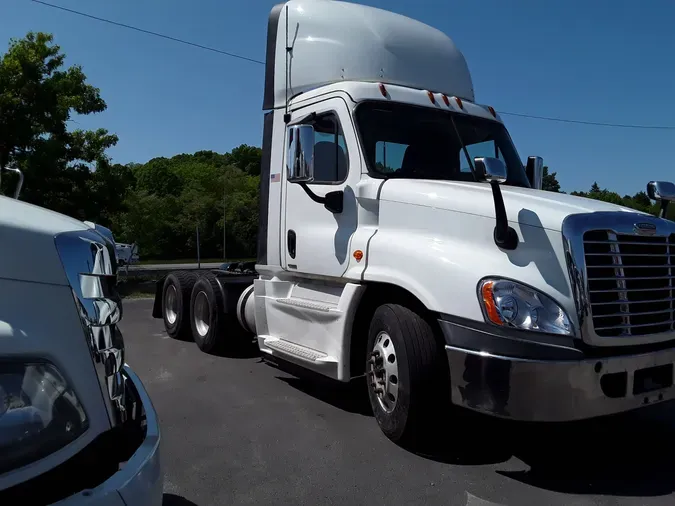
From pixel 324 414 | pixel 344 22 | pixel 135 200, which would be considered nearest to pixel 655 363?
pixel 324 414

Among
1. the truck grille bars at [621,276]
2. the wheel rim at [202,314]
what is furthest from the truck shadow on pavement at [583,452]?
the wheel rim at [202,314]

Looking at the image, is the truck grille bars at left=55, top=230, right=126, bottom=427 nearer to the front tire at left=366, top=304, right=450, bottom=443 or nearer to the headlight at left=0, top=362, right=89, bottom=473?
the headlight at left=0, top=362, right=89, bottom=473

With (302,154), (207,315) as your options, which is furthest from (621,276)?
(207,315)

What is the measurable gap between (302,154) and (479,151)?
1802 mm

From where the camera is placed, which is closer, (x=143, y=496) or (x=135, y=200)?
(x=143, y=496)

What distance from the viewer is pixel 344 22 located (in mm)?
6027

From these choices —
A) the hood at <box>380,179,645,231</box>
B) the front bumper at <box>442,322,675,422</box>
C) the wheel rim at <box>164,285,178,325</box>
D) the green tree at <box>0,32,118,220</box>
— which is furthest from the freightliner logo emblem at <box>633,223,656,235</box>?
the green tree at <box>0,32,118,220</box>

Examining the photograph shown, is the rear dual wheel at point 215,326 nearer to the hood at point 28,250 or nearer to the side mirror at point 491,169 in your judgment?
the side mirror at point 491,169

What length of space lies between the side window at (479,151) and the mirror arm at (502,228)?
1579mm

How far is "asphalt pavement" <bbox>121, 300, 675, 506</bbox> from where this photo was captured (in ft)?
12.0

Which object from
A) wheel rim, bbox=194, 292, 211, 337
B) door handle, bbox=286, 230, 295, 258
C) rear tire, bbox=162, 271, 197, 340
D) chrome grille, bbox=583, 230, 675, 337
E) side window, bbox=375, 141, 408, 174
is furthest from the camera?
rear tire, bbox=162, 271, 197, 340

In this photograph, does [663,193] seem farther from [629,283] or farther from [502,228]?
[502,228]

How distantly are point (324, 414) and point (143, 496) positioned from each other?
11.7ft

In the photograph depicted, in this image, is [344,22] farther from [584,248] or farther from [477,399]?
[477,399]
